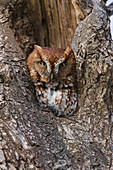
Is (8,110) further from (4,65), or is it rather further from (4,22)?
(4,22)

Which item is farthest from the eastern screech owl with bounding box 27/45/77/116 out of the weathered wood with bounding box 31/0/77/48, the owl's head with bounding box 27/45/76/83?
the weathered wood with bounding box 31/0/77/48

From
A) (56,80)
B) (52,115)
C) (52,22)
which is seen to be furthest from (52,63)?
(52,22)

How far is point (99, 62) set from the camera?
7.14 ft

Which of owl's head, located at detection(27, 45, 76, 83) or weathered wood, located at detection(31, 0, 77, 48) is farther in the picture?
weathered wood, located at detection(31, 0, 77, 48)

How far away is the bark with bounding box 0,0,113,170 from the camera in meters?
1.60

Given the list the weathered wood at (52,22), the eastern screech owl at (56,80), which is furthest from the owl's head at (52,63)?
the weathered wood at (52,22)

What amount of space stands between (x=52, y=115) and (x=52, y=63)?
1.65ft

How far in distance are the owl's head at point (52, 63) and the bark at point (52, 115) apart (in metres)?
0.10

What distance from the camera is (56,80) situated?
7.29ft

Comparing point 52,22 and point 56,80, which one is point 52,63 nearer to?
point 56,80

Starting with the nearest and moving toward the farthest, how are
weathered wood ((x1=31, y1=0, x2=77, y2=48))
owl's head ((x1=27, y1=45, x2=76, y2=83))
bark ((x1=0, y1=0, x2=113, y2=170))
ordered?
bark ((x1=0, y1=0, x2=113, y2=170)) < owl's head ((x1=27, y1=45, x2=76, y2=83)) < weathered wood ((x1=31, y1=0, x2=77, y2=48))

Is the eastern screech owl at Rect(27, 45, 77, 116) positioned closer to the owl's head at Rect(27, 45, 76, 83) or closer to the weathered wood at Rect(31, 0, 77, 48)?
the owl's head at Rect(27, 45, 76, 83)

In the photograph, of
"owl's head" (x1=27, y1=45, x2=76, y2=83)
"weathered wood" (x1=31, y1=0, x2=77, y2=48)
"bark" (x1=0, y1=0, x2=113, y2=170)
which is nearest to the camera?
"bark" (x1=0, y1=0, x2=113, y2=170)

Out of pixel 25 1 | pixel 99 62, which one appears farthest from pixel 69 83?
pixel 25 1
